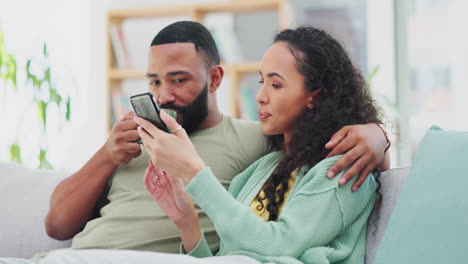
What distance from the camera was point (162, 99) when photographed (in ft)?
5.91

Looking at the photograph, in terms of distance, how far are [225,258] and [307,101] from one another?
49 centimetres

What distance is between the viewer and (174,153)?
1386mm

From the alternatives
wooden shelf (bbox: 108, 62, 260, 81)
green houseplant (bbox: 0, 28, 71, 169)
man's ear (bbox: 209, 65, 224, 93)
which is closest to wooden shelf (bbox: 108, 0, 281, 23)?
wooden shelf (bbox: 108, 62, 260, 81)

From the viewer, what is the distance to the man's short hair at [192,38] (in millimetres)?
1832

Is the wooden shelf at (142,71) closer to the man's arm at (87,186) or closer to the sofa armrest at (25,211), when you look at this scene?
the sofa armrest at (25,211)

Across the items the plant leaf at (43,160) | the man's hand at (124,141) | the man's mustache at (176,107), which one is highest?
the man's mustache at (176,107)

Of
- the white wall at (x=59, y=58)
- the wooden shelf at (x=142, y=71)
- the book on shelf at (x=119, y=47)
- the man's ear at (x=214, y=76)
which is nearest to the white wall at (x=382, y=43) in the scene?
the wooden shelf at (x=142, y=71)

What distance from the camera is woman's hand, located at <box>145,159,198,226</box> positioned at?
1.58m

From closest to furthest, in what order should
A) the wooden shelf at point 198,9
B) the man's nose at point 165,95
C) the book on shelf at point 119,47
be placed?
the man's nose at point 165,95
the wooden shelf at point 198,9
the book on shelf at point 119,47

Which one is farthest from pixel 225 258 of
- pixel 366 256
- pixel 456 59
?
pixel 456 59

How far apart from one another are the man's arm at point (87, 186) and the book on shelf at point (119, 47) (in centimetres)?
284

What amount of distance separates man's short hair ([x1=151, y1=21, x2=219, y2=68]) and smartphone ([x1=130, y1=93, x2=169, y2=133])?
0.36m

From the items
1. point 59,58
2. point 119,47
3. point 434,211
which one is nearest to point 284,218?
point 434,211

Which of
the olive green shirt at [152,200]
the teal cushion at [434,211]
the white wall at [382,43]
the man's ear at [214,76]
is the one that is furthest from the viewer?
the white wall at [382,43]
